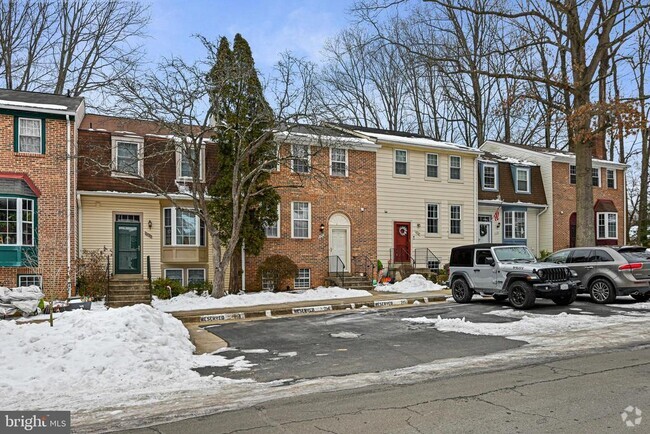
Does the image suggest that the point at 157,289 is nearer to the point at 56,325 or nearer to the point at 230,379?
the point at 56,325

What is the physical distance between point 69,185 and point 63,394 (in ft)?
44.3

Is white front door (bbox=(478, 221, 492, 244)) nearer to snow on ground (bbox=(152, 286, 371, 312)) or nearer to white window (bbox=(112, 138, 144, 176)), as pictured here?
snow on ground (bbox=(152, 286, 371, 312))

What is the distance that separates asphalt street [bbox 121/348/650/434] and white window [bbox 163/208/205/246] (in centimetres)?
1626

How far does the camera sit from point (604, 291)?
54.9 feet

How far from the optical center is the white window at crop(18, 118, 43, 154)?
63.9 ft

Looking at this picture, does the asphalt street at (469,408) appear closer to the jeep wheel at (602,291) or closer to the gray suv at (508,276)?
the gray suv at (508,276)

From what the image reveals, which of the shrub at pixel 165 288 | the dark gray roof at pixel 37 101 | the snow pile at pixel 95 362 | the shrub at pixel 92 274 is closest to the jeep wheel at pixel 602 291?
the snow pile at pixel 95 362

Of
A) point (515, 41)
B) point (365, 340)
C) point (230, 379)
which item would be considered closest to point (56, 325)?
point (230, 379)

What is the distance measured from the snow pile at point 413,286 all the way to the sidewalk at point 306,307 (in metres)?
1.50

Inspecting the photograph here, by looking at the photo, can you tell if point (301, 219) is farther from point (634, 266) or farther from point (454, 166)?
point (634, 266)

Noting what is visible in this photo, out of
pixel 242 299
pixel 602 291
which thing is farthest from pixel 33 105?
pixel 602 291

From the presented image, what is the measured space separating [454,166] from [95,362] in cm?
2344

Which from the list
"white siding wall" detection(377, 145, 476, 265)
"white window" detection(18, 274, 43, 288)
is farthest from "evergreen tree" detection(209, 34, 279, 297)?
"white siding wall" detection(377, 145, 476, 265)

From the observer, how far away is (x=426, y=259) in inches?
1091
